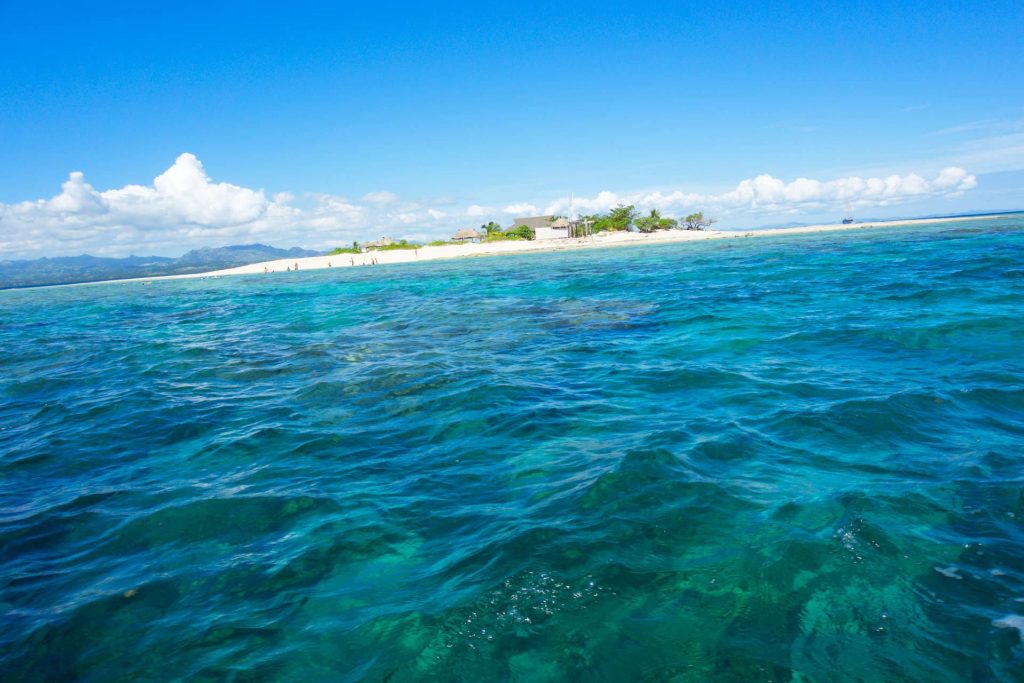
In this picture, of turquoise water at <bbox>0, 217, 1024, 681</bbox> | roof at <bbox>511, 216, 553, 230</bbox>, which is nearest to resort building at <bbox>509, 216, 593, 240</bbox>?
roof at <bbox>511, 216, 553, 230</bbox>

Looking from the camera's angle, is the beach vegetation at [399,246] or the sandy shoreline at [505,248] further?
the beach vegetation at [399,246]

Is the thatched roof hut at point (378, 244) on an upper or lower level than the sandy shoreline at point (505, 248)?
upper

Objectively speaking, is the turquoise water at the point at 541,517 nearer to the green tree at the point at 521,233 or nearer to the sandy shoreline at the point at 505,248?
the sandy shoreline at the point at 505,248

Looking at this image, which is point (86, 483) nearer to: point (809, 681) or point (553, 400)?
point (553, 400)

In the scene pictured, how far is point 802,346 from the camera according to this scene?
1039cm

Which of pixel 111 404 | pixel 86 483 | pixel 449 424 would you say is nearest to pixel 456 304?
pixel 111 404

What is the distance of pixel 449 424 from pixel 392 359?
459cm

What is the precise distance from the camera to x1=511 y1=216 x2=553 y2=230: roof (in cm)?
10419

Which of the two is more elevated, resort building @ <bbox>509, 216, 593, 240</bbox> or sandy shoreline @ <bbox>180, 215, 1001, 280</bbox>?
resort building @ <bbox>509, 216, 593, 240</bbox>

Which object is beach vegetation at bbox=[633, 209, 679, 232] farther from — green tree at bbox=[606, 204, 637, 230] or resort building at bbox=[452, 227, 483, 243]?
resort building at bbox=[452, 227, 483, 243]

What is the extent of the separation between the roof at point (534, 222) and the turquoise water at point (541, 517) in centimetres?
9602

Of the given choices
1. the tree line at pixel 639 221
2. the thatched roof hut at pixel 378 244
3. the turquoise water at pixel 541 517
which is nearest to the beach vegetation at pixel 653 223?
the tree line at pixel 639 221

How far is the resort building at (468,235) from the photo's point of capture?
355ft

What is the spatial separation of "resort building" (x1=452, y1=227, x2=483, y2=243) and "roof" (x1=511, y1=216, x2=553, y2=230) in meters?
8.38
